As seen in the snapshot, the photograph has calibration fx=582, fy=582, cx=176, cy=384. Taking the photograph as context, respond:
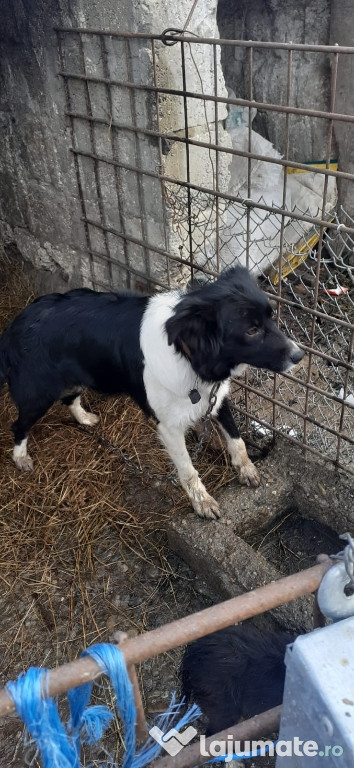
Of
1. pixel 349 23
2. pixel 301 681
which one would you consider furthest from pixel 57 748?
pixel 349 23

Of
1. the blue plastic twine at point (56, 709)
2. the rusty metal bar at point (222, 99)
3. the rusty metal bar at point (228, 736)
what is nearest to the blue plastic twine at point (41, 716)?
the blue plastic twine at point (56, 709)

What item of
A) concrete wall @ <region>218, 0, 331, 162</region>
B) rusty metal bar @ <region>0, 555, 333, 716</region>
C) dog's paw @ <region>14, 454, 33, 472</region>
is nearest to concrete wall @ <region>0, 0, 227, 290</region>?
dog's paw @ <region>14, 454, 33, 472</region>

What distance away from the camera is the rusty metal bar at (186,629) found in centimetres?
100

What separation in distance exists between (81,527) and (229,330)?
55.0 inches

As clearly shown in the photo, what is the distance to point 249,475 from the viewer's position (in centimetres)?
293

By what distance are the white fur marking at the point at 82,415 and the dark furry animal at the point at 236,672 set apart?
1.82 m

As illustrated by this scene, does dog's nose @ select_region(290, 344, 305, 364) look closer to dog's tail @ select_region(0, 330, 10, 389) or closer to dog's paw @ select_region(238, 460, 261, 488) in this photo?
dog's paw @ select_region(238, 460, 261, 488)

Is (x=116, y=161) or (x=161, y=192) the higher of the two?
(x=116, y=161)

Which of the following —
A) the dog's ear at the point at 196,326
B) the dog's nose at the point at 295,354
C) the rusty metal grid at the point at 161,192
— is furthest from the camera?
the rusty metal grid at the point at 161,192

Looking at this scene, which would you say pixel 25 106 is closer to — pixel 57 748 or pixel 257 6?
pixel 257 6

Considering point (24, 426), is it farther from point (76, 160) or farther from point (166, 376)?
point (76, 160)

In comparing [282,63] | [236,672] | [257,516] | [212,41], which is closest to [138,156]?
[212,41]

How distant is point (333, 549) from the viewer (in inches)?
111

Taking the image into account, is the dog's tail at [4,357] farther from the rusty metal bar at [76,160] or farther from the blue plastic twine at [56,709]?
the blue plastic twine at [56,709]
